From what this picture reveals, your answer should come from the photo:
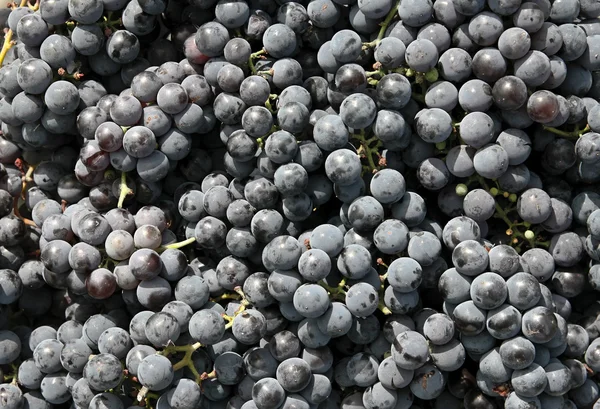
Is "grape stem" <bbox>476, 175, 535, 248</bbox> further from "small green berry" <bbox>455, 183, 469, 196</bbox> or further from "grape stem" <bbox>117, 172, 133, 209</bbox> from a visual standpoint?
"grape stem" <bbox>117, 172, 133, 209</bbox>

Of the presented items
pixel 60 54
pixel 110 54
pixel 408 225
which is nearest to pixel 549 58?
pixel 408 225

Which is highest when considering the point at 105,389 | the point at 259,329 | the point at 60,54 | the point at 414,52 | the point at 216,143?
the point at 414,52

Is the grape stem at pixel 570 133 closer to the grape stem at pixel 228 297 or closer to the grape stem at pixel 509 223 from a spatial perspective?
the grape stem at pixel 509 223

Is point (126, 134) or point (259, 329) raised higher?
point (126, 134)

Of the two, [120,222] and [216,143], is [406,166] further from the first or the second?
[120,222]

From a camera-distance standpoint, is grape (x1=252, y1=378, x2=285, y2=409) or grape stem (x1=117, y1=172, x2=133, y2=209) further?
grape stem (x1=117, y1=172, x2=133, y2=209)

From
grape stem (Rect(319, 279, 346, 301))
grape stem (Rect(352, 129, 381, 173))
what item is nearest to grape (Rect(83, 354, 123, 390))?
grape stem (Rect(319, 279, 346, 301))

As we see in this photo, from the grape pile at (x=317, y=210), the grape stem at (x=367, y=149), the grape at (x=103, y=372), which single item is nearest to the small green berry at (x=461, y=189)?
the grape pile at (x=317, y=210)
